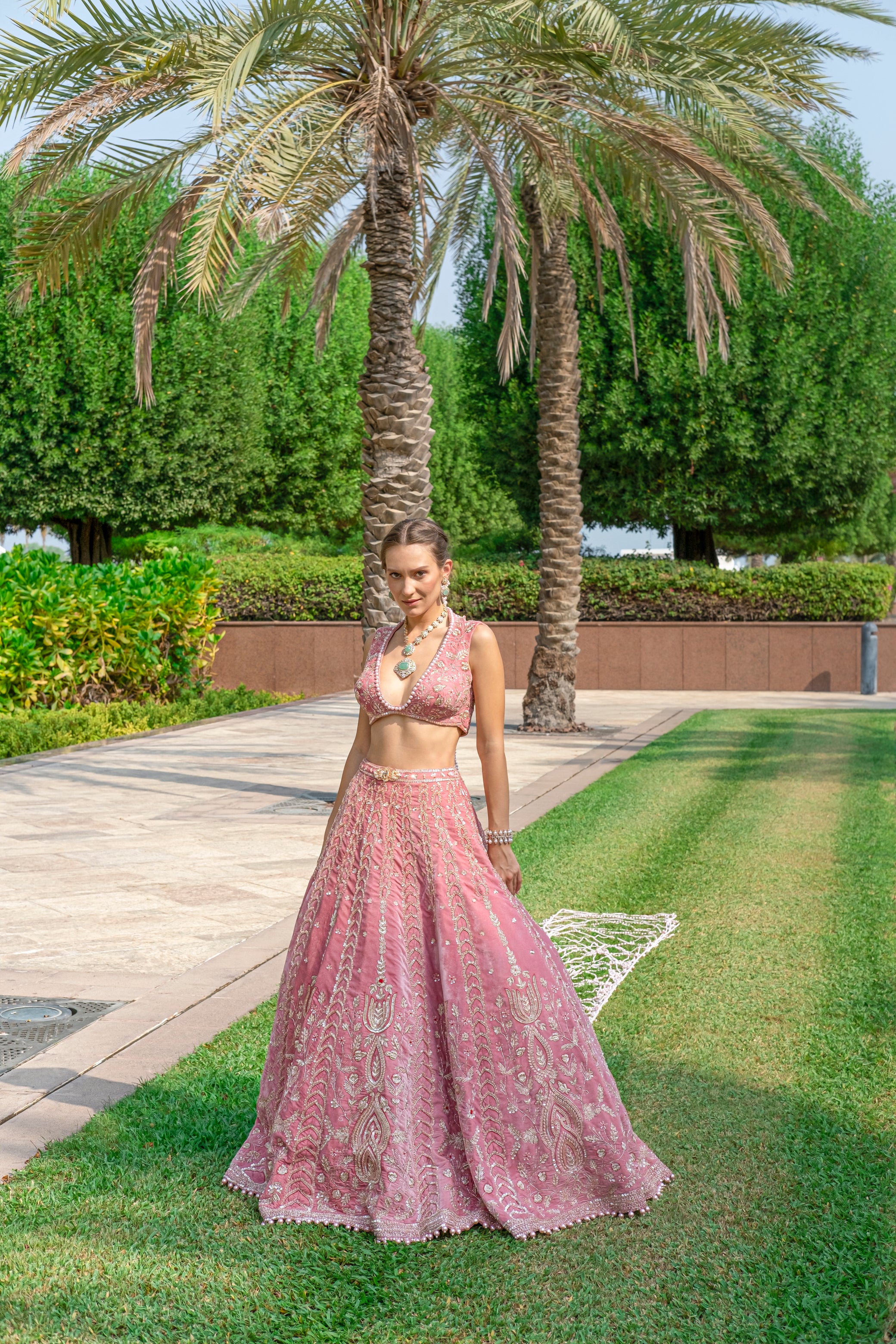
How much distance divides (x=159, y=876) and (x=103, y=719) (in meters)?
7.61

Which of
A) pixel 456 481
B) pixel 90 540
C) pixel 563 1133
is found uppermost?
pixel 456 481

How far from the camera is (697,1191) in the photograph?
11.6 feet

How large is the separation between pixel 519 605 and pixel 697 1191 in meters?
19.9

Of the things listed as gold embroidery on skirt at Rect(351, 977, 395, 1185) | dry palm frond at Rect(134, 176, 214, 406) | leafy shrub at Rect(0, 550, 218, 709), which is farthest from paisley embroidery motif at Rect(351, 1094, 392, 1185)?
leafy shrub at Rect(0, 550, 218, 709)

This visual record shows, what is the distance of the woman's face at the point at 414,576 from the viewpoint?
139 inches

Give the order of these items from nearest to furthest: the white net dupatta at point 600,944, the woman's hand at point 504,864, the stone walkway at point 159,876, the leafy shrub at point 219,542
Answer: the woman's hand at point 504,864
the stone walkway at point 159,876
the white net dupatta at point 600,944
the leafy shrub at point 219,542

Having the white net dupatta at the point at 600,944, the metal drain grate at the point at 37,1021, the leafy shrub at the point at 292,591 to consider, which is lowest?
the white net dupatta at the point at 600,944

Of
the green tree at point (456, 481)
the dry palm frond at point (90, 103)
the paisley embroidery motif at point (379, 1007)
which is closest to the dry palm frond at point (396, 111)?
the dry palm frond at point (90, 103)

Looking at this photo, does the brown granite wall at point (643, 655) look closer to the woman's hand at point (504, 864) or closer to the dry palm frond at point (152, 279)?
the dry palm frond at point (152, 279)

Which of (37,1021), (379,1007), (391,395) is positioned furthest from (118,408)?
(379,1007)

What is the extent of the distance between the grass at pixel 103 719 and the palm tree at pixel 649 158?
15.6 feet

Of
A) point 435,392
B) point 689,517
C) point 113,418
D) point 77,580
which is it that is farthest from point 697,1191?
point 435,392

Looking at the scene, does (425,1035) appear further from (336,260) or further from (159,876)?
(336,260)

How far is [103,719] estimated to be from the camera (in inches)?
578
